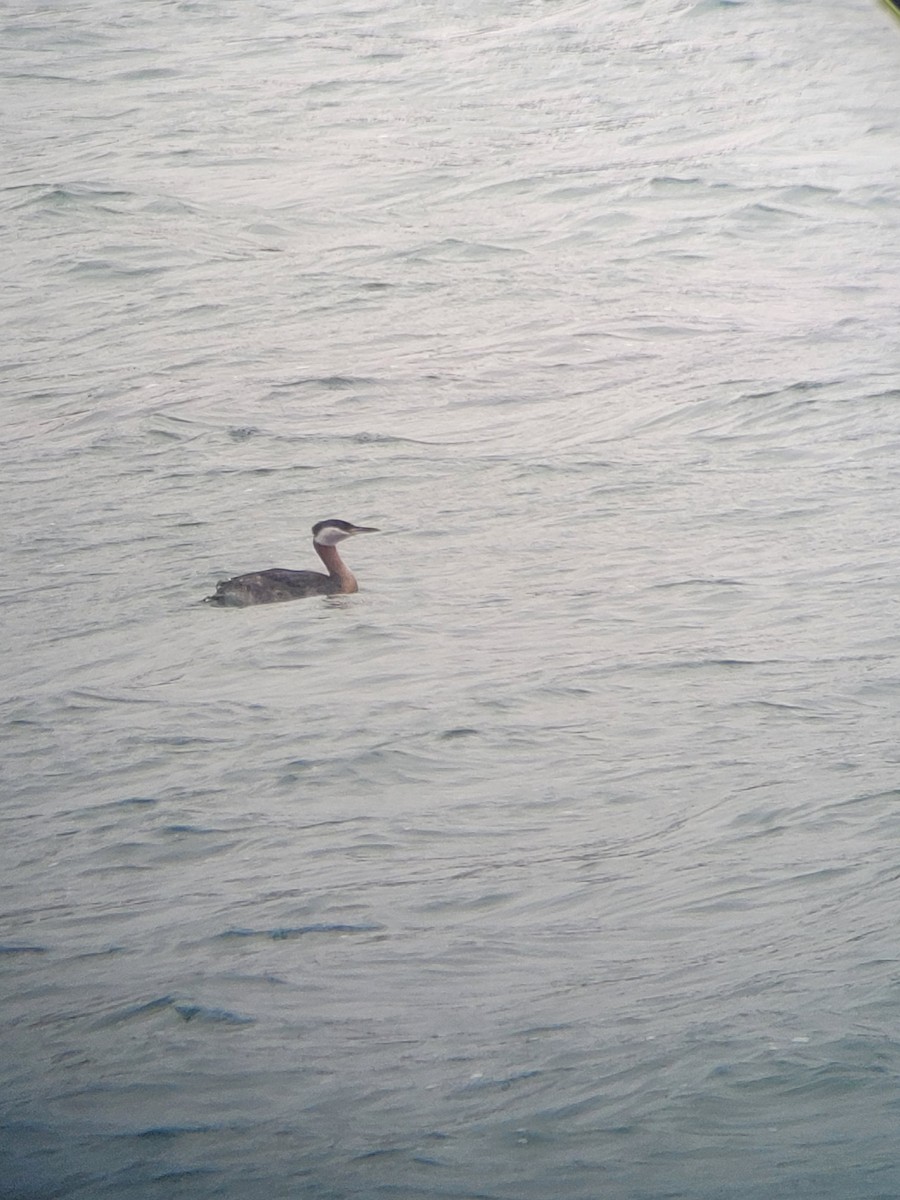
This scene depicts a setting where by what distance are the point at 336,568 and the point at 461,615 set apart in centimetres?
45

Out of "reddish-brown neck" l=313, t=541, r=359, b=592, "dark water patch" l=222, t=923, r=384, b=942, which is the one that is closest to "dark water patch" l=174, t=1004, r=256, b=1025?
"dark water patch" l=222, t=923, r=384, b=942

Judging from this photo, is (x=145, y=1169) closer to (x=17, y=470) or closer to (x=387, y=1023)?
(x=387, y=1023)

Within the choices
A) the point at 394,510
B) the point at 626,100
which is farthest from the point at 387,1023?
the point at 626,100

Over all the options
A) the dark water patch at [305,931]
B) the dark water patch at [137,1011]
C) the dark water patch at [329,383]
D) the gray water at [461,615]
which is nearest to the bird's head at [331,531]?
the gray water at [461,615]

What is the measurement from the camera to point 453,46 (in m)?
8.10

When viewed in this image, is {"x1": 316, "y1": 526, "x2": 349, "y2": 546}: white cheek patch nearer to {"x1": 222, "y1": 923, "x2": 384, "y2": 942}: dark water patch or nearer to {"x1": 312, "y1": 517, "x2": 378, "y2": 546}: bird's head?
{"x1": 312, "y1": 517, "x2": 378, "y2": 546}: bird's head

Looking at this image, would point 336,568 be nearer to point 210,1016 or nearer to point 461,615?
point 461,615

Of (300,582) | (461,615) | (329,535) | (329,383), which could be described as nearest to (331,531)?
(329,535)

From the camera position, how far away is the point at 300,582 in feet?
14.8

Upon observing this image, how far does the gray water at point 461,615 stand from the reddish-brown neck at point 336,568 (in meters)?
0.05

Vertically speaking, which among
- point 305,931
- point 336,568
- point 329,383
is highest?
point 329,383

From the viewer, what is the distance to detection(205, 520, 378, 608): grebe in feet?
14.6

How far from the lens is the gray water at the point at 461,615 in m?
2.69

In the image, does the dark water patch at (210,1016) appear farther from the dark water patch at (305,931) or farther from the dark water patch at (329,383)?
the dark water patch at (329,383)
